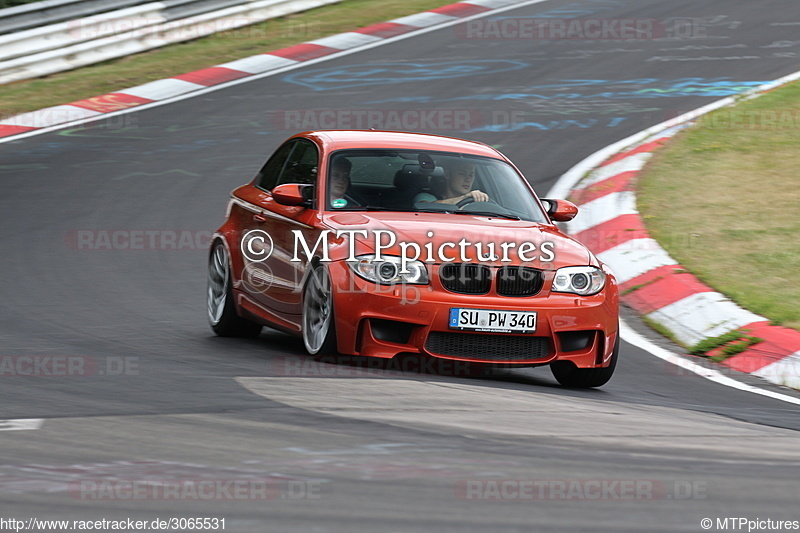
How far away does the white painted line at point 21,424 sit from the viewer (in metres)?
5.41

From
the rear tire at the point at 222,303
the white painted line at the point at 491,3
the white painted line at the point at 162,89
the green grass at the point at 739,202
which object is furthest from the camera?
the white painted line at the point at 491,3

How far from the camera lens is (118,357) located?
761 centimetres

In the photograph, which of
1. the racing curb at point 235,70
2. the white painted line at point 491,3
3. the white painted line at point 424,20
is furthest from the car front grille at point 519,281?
the white painted line at point 491,3

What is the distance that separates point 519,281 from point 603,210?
492 centimetres

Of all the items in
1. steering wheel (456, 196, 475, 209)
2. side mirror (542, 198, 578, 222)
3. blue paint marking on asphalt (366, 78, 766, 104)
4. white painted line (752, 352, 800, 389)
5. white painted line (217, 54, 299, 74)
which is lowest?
blue paint marking on asphalt (366, 78, 766, 104)

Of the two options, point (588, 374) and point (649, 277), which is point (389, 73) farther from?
point (588, 374)

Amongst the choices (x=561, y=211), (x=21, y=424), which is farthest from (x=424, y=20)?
(x=21, y=424)

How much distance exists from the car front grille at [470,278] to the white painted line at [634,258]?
10.8ft

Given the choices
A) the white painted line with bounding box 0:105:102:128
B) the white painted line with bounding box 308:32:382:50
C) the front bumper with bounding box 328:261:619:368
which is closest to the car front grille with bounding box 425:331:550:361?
the front bumper with bounding box 328:261:619:368

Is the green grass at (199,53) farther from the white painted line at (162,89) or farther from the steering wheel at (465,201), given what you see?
the steering wheel at (465,201)

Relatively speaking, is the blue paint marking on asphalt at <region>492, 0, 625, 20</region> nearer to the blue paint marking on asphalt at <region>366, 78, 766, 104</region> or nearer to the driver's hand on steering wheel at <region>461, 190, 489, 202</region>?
the blue paint marking on asphalt at <region>366, 78, 766, 104</region>

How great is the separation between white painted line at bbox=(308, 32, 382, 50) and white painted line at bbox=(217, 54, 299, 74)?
3.76ft

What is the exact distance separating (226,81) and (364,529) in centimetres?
1531

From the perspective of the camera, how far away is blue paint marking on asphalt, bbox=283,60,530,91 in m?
18.5
